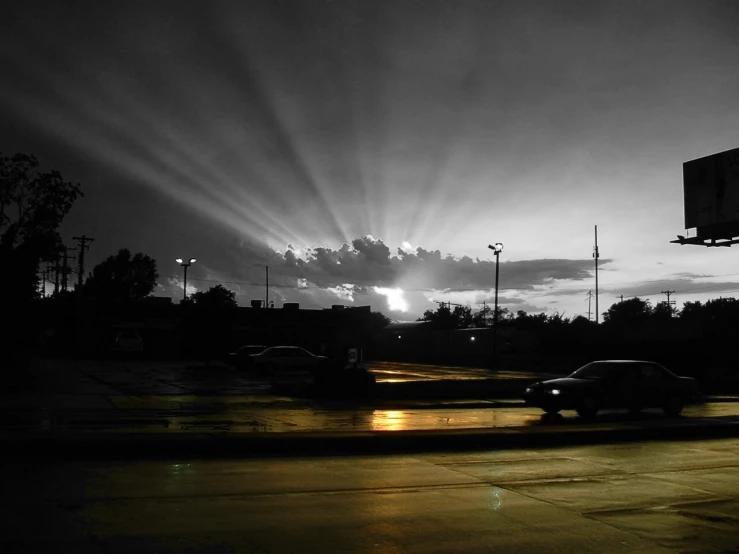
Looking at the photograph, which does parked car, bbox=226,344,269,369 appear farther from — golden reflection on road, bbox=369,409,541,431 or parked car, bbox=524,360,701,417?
parked car, bbox=524,360,701,417

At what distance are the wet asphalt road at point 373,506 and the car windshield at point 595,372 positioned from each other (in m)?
7.30

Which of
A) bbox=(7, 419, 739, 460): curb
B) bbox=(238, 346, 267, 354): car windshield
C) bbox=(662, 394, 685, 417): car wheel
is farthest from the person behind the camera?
bbox=(238, 346, 267, 354): car windshield

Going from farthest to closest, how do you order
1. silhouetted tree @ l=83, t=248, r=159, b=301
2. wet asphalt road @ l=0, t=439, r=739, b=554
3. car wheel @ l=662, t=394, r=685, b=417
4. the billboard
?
1. silhouetted tree @ l=83, t=248, r=159, b=301
2. the billboard
3. car wheel @ l=662, t=394, r=685, b=417
4. wet asphalt road @ l=0, t=439, r=739, b=554

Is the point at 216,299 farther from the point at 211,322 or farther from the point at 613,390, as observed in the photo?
the point at 613,390

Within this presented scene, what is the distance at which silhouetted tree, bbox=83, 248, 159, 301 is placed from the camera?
11350 centimetres

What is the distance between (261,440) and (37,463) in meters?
3.48

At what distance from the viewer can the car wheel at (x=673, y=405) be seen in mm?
20344

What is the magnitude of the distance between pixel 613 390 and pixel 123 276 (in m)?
106

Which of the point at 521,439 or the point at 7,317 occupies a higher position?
the point at 7,317

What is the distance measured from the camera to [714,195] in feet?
128

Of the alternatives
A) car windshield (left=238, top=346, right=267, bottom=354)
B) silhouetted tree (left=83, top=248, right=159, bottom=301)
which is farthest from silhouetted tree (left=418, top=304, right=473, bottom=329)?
car windshield (left=238, top=346, right=267, bottom=354)

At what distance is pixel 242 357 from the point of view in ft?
131

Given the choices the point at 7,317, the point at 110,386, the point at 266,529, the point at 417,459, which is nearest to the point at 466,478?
the point at 417,459

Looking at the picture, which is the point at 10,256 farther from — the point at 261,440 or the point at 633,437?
the point at 633,437
